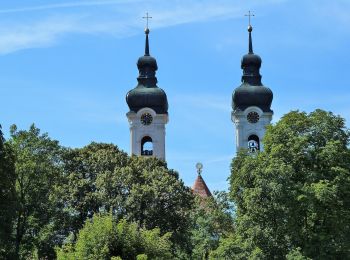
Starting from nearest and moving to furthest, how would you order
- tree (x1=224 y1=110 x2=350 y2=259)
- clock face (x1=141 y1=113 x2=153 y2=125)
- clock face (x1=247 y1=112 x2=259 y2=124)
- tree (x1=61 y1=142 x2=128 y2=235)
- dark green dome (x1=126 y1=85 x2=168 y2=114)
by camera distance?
tree (x1=224 y1=110 x2=350 y2=259) → tree (x1=61 y1=142 x2=128 y2=235) → dark green dome (x1=126 y1=85 x2=168 y2=114) → clock face (x1=141 y1=113 x2=153 y2=125) → clock face (x1=247 y1=112 x2=259 y2=124)

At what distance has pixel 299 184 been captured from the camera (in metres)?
31.7

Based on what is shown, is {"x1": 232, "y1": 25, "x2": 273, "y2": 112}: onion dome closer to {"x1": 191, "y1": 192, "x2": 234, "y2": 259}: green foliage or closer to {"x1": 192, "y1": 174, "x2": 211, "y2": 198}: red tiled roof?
{"x1": 192, "y1": 174, "x2": 211, "y2": 198}: red tiled roof

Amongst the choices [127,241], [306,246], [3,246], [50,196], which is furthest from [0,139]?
[306,246]

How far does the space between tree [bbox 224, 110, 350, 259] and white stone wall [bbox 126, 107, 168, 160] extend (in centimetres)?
4094

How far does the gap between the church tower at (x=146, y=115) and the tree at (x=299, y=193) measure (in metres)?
41.2

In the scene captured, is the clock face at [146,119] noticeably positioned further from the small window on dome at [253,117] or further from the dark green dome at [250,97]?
the small window on dome at [253,117]

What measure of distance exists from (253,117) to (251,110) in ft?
2.71

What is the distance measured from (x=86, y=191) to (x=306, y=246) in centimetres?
1691

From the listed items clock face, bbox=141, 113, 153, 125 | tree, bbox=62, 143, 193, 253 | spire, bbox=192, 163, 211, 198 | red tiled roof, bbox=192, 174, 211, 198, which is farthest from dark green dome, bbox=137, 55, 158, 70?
tree, bbox=62, 143, 193, 253

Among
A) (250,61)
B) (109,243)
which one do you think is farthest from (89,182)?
(250,61)

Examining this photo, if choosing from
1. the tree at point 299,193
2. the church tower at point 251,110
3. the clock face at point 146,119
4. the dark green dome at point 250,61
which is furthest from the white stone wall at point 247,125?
the tree at point 299,193

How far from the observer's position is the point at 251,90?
75875 mm

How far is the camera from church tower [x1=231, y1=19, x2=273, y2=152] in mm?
75750

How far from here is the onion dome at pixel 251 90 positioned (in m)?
75.8
